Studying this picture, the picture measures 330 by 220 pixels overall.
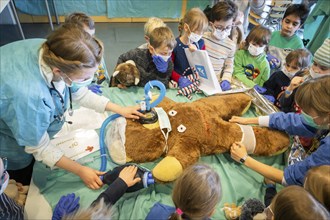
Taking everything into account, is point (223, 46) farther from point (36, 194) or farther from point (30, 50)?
point (36, 194)

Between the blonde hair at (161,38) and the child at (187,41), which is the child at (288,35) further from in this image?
the blonde hair at (161,38)

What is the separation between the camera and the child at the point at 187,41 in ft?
5.77

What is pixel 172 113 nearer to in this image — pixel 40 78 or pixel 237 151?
pixel 237 151

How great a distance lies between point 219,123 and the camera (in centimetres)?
137

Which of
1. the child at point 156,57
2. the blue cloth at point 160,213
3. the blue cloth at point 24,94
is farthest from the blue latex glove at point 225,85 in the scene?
the blue cloth at point 24,94

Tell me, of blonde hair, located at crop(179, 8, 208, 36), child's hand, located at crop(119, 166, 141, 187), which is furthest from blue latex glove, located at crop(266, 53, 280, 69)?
child's hand, located at crop(119, 166, 141, 187)

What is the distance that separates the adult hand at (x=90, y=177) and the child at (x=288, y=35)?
1778 millimetres

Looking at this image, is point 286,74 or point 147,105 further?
point 286,74

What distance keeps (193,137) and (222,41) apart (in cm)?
98

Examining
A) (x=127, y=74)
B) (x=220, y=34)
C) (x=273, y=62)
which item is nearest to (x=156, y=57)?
(x=127, y=74)

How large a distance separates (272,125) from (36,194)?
1261 millimetres

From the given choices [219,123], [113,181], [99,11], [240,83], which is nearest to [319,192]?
[219,123]

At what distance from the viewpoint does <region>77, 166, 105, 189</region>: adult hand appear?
1116 mm

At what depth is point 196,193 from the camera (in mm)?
781
